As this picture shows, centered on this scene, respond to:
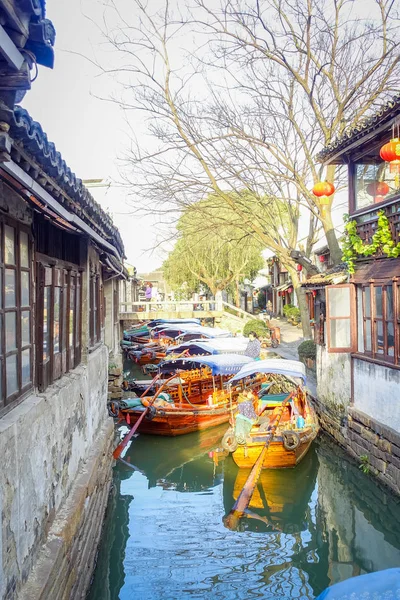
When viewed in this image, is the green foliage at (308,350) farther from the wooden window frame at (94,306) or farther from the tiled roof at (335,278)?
the wooden window frame at (94,306)

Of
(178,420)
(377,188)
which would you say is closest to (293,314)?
(178,420)

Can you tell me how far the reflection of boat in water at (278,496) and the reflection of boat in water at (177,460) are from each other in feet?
1.90

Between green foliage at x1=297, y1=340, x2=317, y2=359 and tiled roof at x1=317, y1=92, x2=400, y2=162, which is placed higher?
tiled roof at x1=317, y1=92, x2=400, y2=162

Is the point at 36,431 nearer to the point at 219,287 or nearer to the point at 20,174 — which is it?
the point at 20,174

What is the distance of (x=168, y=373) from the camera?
58.0 feet

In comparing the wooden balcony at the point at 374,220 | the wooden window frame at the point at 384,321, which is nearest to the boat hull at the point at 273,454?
the wooden window frame at the point at 384,321

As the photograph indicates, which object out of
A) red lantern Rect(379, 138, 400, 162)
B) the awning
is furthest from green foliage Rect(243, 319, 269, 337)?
red lantern Rect(379, 138, 400, 162)

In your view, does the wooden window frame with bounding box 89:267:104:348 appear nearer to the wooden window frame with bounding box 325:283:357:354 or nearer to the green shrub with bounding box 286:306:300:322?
the wooden window frame with bounding box 325:283:357:354

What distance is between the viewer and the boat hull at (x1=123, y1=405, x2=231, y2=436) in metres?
13.1

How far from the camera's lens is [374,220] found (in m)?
9.70

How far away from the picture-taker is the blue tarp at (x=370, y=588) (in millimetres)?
3469

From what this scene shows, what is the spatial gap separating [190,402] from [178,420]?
2.01 metres

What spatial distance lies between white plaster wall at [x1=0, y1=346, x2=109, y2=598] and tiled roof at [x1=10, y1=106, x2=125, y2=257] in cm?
192

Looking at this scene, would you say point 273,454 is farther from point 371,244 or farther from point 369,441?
point 371,244
